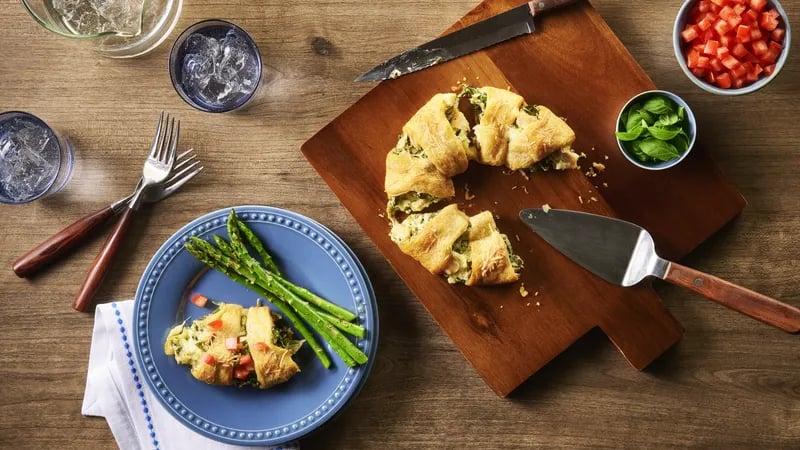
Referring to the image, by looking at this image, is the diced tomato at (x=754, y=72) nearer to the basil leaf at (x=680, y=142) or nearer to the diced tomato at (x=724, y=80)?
the diced tomato at (x=724, y=80)

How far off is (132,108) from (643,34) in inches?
107

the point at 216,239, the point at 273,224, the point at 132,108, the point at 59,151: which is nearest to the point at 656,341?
the point at 273,224

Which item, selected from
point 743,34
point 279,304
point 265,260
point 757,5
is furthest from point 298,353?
point 757,5

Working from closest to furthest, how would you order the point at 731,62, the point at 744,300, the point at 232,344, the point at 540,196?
the point at 744,300, the point at 731,62, the point at 232,344, the point at 540,196

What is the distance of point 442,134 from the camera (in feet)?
10.5

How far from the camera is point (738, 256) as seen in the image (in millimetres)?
3570

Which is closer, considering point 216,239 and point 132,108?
point 216,239

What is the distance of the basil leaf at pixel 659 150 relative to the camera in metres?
3.25

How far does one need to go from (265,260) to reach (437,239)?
885mm

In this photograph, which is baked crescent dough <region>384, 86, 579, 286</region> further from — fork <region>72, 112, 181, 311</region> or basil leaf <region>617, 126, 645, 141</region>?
fork <region>72, 112, 181, 311</region>

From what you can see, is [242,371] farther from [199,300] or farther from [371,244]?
[371,244]

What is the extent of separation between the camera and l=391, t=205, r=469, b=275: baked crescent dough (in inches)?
129

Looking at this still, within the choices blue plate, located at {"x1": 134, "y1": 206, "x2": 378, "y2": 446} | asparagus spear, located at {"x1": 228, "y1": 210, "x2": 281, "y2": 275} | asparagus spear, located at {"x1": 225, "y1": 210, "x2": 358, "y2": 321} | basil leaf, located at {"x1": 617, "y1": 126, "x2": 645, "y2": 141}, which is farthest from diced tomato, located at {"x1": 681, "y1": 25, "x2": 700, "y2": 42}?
asparagus spear, located at {"x1": 228, "y1": 210, "x2": 281, "y2": 275}

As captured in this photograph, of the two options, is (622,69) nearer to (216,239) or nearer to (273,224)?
(273,224)
